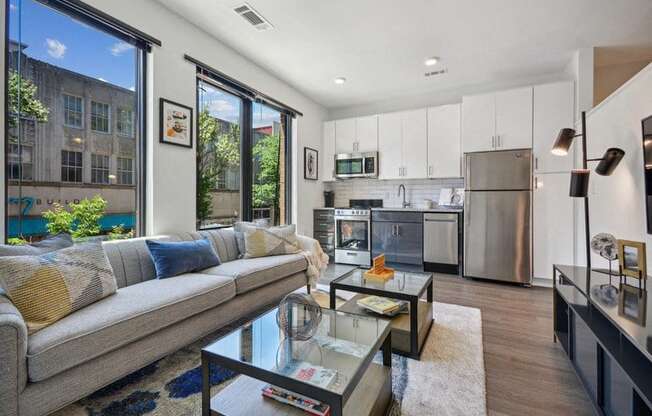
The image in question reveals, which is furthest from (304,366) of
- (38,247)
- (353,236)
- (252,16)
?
(353,236)

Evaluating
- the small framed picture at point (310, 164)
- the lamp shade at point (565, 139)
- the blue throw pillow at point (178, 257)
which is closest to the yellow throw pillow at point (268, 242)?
the blue throw pillow at point (178, 257)

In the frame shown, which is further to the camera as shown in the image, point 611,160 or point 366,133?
point 366,133

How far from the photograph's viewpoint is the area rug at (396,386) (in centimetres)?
150

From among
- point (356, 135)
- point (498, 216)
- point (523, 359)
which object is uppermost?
point (356, 135)

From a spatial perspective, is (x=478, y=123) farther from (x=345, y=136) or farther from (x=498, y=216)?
(x=345, y=136)

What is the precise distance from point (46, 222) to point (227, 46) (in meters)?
2.46

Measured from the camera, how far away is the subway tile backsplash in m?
4.85

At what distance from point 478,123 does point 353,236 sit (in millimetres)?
2414

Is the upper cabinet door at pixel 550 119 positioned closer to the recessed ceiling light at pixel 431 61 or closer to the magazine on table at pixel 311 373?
the recessed ceiling light at pixel 431 61

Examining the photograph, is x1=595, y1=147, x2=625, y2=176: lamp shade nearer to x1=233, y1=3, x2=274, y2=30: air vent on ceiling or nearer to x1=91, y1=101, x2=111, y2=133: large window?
x1=233, y1=3, x2=274, y2=30: air vent on ceiling

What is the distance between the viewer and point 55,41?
2191 millimetres

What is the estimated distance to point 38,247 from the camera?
173cm

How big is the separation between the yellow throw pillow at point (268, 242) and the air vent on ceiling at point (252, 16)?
2.01 metres

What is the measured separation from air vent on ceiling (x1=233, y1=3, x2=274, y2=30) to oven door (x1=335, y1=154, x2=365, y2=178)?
253 centimetres
